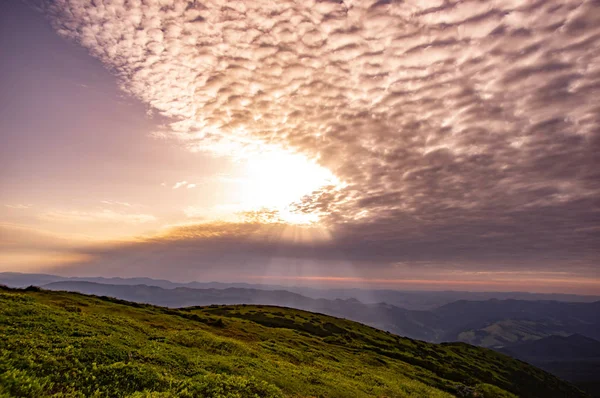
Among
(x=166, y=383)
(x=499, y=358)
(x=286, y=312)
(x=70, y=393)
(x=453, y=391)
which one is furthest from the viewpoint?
(x=499, y=358)

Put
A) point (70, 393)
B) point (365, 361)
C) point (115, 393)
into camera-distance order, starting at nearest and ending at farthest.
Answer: point (70, 393), point (115, 393), point (365, 361)

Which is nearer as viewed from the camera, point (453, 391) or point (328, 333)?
point (453, 391)

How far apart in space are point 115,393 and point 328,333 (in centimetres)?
9934

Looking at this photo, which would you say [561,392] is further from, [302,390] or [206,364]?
[206,364]

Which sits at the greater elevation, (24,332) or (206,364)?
(24,332)

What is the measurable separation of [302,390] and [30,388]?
24458mm

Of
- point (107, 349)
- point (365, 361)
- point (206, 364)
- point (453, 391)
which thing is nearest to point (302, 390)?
point (206, 364)

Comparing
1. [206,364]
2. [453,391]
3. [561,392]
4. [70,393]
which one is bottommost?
[561,392]

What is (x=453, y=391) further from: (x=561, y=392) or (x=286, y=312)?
(x=561, y=392)

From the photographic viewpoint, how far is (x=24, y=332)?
25.4 metres

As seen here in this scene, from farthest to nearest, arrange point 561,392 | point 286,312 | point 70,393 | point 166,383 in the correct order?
1. point 561,392
2. point 286,312
3. point 166,383
4. point 70,393

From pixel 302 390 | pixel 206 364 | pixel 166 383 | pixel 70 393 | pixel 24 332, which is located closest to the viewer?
pixel 70 393

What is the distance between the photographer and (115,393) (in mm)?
18922

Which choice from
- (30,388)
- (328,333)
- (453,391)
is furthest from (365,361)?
(30,388)
